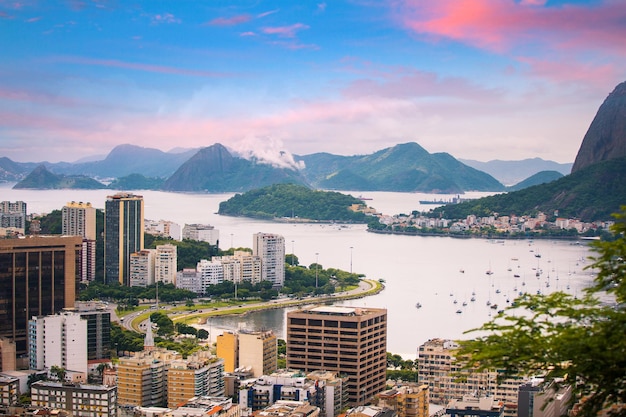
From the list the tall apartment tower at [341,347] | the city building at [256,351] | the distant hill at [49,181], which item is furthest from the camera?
the distant hill at [49,181]

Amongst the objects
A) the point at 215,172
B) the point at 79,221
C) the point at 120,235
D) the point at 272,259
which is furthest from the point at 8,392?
the point at 215,172

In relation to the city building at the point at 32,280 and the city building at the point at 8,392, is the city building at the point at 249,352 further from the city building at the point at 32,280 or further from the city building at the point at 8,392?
the city building at the point at 32,280

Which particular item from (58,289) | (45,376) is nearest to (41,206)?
(58,289)

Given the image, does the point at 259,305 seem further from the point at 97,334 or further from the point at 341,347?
the point at 341,347

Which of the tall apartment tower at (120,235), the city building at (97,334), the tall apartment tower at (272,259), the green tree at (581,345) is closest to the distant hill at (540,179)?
the tall apartment tower at (272,259)

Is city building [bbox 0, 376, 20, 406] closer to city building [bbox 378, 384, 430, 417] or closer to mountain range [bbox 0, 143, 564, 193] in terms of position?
city building [bbox 378, 384, 430, 417]

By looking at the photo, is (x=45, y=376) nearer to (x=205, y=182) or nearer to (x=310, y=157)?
(x=205, y=182)
